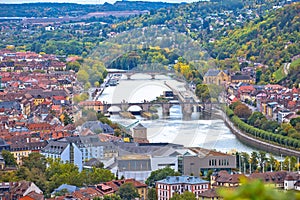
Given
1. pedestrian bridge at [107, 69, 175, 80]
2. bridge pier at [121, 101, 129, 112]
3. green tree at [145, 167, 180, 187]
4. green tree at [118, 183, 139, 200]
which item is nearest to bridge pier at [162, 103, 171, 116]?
bridge pier at [121, 101, 129, 112]

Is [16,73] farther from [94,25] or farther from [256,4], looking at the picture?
[94,25]

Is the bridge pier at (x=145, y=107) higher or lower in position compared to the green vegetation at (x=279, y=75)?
higher

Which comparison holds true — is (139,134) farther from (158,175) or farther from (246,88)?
(246,88)

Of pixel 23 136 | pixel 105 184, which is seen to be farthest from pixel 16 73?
pixel 105 184

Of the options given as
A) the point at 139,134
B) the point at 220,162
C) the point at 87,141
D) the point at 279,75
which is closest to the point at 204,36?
the point at 279,75

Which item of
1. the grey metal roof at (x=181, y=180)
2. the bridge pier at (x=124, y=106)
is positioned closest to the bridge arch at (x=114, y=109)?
the bridge pier at (x=124, y=106)

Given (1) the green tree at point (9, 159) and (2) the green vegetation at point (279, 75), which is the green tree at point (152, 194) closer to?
(1) the green tree at point (9, 159)

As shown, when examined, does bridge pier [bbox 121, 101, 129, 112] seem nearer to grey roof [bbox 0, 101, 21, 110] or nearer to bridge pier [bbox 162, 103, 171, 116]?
bridge pier [bbox 162, 103, 171, 116]
